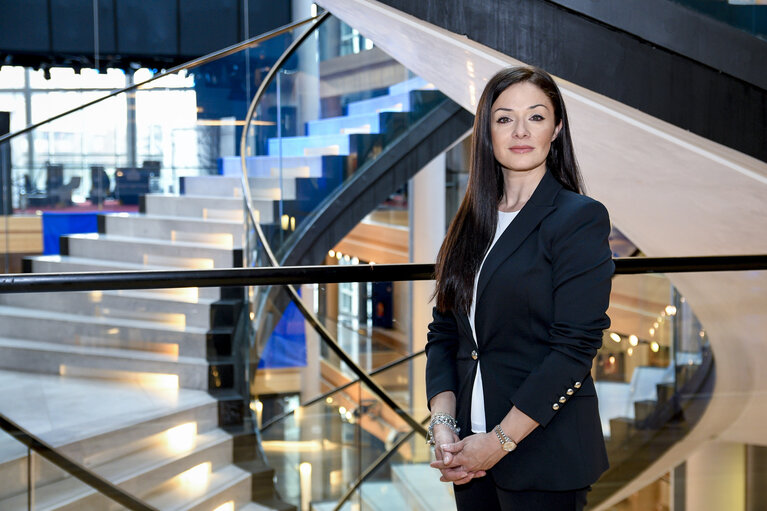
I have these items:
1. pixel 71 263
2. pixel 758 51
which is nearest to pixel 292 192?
pixel 71 263

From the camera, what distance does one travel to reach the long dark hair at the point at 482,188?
1355 millimetres

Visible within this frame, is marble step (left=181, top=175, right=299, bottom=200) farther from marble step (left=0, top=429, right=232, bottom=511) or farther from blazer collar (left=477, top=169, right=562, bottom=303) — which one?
blazer collar (left=477, top=169, right=562, bottom=303)

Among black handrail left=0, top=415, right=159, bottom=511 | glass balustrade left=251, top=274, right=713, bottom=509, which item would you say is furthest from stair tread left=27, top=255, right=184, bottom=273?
black handrail left=0, top=415, right=159, bottom=511

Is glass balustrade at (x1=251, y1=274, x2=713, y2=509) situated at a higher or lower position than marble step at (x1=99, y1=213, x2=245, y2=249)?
lower

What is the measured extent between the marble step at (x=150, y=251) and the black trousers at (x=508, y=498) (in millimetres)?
4219

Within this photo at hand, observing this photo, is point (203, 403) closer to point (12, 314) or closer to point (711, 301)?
point (12, 314)

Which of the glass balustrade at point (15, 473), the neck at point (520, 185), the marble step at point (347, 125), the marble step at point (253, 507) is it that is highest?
the marble step at point (347, 125)

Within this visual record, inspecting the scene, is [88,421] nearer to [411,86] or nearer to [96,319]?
[96,319]

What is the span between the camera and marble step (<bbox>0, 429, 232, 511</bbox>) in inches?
85.4

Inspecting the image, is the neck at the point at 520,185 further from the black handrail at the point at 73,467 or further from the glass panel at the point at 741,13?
the black handrail at the point at 73,467

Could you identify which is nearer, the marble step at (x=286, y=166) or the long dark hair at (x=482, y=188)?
the long dark hair at (x=482, y=188)

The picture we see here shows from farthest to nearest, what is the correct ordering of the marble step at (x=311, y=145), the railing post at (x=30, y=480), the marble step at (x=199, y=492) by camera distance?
the marble step at (x=311, y=145) < the marble step at (x=199, y=492) < the railing post at (x=30, y=480)

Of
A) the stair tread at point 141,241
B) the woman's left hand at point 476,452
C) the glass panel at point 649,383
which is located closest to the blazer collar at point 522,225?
the woman's left hand at point 476,452

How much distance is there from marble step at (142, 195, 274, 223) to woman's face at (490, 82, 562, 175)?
16.0 feet
